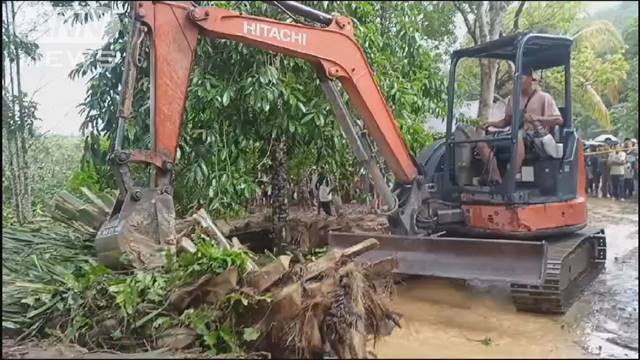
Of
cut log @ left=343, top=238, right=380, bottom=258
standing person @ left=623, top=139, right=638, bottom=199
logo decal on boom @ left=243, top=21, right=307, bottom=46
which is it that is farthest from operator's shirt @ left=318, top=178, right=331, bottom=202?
standing person @ left=623, top=139, right=638, bottom=199

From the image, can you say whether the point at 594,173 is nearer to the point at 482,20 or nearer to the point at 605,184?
the point at 605,184

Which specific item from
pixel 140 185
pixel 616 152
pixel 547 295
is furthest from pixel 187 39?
pixel 616 152

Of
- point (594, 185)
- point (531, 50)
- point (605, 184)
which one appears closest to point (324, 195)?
point (531, 50)

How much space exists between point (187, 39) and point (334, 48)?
1.16 m

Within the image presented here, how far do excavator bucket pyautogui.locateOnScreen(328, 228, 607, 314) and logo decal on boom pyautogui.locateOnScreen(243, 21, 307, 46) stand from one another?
5.31 ft

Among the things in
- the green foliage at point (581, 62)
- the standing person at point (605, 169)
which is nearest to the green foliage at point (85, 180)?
the green foliage at point (581, 62)

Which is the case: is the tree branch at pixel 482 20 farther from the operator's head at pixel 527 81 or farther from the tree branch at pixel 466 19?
the operator's head at pixel 527 81

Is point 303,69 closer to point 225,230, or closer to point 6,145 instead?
point 225,230

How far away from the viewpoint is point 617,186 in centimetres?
1120

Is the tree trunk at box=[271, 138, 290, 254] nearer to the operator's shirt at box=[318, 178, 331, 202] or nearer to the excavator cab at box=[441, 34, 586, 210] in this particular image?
the operator's shirt at box=[318, 178, 331, 202]

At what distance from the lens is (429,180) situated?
207 inches

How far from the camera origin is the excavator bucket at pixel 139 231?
371cm

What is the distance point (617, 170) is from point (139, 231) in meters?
9.72

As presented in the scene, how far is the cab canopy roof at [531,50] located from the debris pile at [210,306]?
2.15 metres
